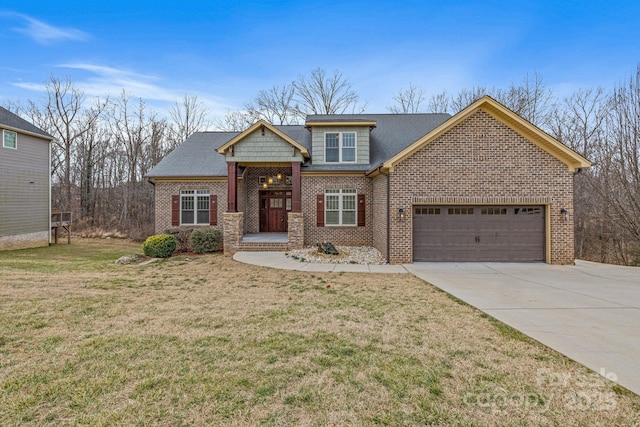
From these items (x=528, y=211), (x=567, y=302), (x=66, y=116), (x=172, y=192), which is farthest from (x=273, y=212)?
(x=66, y=116)

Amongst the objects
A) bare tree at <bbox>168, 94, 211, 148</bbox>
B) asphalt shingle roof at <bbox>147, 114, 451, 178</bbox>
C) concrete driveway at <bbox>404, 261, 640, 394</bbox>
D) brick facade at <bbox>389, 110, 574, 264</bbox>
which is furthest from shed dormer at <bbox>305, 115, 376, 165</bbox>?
bare tree at <bbox>168, 94, 211, 148</bbox>

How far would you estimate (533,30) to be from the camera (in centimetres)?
1711

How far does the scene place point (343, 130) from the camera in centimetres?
1380

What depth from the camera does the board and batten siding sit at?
14.2 meters

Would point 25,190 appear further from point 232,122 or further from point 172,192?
point 232,122

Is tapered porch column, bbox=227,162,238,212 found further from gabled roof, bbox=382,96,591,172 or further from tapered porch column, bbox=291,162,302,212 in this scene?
gabled roof, bbox=382,96,591,172

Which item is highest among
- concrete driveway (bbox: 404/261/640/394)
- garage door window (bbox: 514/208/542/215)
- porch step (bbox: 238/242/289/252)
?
garage door window (bbox: 514/208/542/215)

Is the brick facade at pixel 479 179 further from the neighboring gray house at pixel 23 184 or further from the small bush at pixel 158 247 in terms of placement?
the neighboring gray house at pixel 23 184

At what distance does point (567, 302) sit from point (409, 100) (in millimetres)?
22446

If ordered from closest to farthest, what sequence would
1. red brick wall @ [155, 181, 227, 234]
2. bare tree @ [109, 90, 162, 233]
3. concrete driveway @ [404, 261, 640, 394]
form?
concrete driveway @ [404, 261, 640, 394], red brick wall @ [155, 181, 227, 234], bare tree @ [109, 90, 162, 233]

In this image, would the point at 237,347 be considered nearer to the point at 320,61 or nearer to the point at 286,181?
the point at 286,181

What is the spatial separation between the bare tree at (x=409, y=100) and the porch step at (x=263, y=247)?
1824 cm

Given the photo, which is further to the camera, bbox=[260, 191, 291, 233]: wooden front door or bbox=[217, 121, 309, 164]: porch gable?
bbox=[260, 191, 291, 233]: wooden front door

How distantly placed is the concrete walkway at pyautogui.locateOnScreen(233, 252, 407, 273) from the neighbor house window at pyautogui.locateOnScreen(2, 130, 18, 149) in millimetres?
13468
